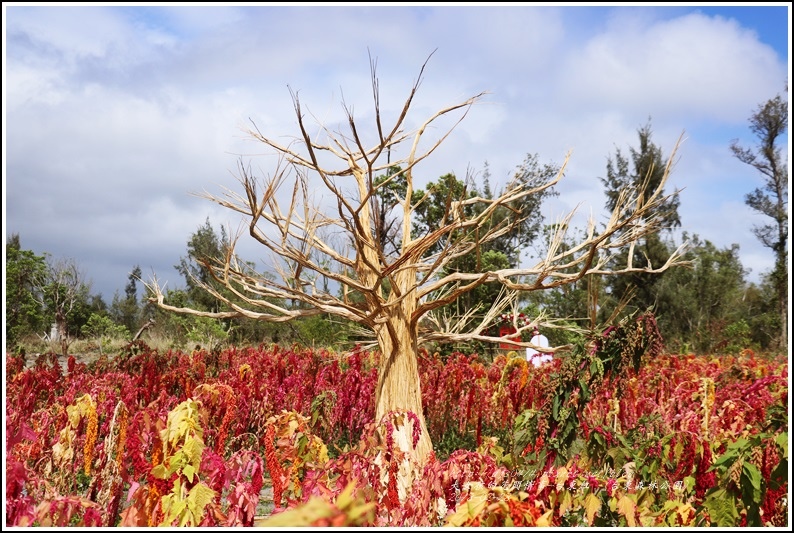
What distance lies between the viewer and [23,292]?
74.1ft

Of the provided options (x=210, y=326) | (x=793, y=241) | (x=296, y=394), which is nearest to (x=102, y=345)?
(x=210, y=326)

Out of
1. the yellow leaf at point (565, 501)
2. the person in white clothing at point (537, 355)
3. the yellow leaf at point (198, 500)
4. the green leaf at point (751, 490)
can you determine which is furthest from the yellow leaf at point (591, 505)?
the person in white clothing at point (537, 355)

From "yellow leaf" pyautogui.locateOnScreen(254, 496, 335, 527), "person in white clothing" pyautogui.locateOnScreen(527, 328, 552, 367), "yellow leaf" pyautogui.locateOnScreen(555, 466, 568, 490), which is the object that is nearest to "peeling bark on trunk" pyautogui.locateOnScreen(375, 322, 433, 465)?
"person in white clothing" pyautogui.locateOnScreen(527, 328, 552, 367)

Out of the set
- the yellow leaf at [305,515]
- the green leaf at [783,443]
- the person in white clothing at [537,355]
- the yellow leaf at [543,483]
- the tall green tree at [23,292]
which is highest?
the tall green tree at [23,292]

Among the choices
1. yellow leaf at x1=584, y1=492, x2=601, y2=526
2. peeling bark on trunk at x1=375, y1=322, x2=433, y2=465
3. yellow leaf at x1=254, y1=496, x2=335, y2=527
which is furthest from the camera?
peeling bark on trunk at x1=375, y1=322, x2=433, y2=465

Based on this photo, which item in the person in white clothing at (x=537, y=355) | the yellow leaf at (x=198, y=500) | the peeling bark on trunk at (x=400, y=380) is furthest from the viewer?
the person in white clothing at (x=537, y=355)

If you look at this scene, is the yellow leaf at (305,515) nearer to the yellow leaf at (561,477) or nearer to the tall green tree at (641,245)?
the yellow leaf at (561,477)

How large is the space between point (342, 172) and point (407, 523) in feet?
12.3

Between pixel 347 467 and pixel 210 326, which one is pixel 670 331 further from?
pixel 347 467

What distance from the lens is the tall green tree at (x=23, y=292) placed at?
20.9 metres

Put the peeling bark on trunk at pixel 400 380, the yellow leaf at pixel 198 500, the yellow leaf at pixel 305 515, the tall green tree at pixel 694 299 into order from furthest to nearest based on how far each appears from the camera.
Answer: the tall green tree at pixel 694 299
the peeling bark on trunk at pixel 400 380
the yellow leaf at pixel 198 500
the yellow leaf at pixel 305 515

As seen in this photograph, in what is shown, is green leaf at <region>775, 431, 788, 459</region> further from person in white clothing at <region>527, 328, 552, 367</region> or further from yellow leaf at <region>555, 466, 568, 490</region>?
person in white clothing at <region>527, 328, 552, 367</region>

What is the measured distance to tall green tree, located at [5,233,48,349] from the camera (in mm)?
20938

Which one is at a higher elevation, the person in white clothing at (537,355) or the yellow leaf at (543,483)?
the person in white clothing at (537,355)
